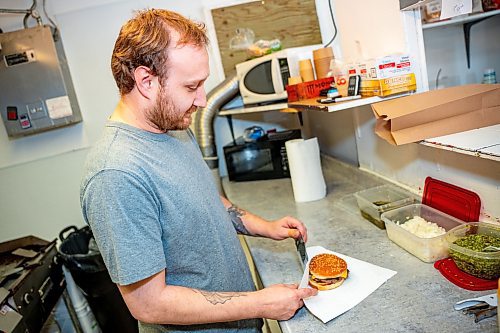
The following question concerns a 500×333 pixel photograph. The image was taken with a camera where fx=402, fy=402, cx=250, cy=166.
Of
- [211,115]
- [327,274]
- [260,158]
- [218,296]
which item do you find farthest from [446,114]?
[211,115]

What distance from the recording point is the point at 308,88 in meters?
→ 1.60

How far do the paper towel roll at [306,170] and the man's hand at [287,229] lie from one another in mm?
521

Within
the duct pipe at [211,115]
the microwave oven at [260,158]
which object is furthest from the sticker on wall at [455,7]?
the duct pipe at [211,115]

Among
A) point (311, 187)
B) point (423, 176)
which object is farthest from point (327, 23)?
point (423, 176)

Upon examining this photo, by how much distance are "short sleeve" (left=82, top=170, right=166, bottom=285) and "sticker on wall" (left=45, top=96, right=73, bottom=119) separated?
159cm

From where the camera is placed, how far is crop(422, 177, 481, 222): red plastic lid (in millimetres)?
1170

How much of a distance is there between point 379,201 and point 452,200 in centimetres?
29

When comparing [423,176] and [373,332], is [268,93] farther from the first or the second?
[373,332]

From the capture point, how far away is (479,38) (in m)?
1.96

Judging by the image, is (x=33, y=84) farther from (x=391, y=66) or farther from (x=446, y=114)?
(x=446, y=114)

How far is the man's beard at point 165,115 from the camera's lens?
95 cm

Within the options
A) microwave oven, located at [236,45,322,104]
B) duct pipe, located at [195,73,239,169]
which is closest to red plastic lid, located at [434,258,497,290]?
microwave oven, located at [236,45,322,104]

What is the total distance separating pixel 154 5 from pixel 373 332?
214cm

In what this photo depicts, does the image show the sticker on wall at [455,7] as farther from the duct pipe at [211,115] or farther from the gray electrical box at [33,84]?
the gray electrical box at [33,84]
